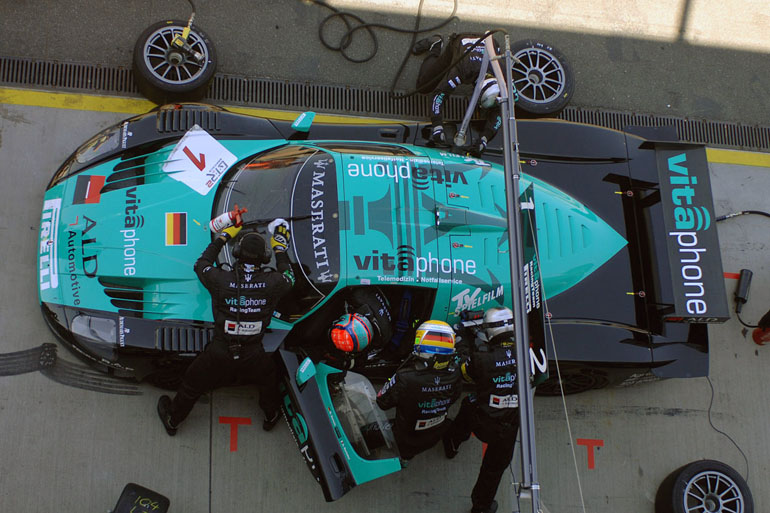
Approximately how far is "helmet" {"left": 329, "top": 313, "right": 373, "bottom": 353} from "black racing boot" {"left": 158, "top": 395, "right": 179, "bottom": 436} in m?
1.47

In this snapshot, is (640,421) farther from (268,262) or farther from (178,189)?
(178,189)

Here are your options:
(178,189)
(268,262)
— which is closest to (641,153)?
(268,262)

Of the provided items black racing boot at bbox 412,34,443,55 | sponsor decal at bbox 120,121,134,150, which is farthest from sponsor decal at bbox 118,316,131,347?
black racing boot at bbox 412,34,443,55

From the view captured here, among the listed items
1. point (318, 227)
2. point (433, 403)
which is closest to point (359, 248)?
point (318, 227)

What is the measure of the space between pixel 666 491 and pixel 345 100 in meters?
4.22

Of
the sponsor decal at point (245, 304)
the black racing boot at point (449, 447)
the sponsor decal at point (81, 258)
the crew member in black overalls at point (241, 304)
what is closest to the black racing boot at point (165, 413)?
the crew member in black overalls at point (241, 304)

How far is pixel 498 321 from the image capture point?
183 inches

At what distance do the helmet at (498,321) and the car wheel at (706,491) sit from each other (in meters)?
2.08

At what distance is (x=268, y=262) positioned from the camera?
14.7 ft

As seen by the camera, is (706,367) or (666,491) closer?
(706,367)

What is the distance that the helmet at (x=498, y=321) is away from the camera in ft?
15.2

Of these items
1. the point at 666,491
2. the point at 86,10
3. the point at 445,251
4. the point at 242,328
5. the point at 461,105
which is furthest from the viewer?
the point at 461,105

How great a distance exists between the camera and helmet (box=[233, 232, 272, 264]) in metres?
4.33

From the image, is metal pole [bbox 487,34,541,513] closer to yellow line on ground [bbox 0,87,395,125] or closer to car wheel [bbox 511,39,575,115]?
yellow line on ground [bbox 0,87,395,125]
